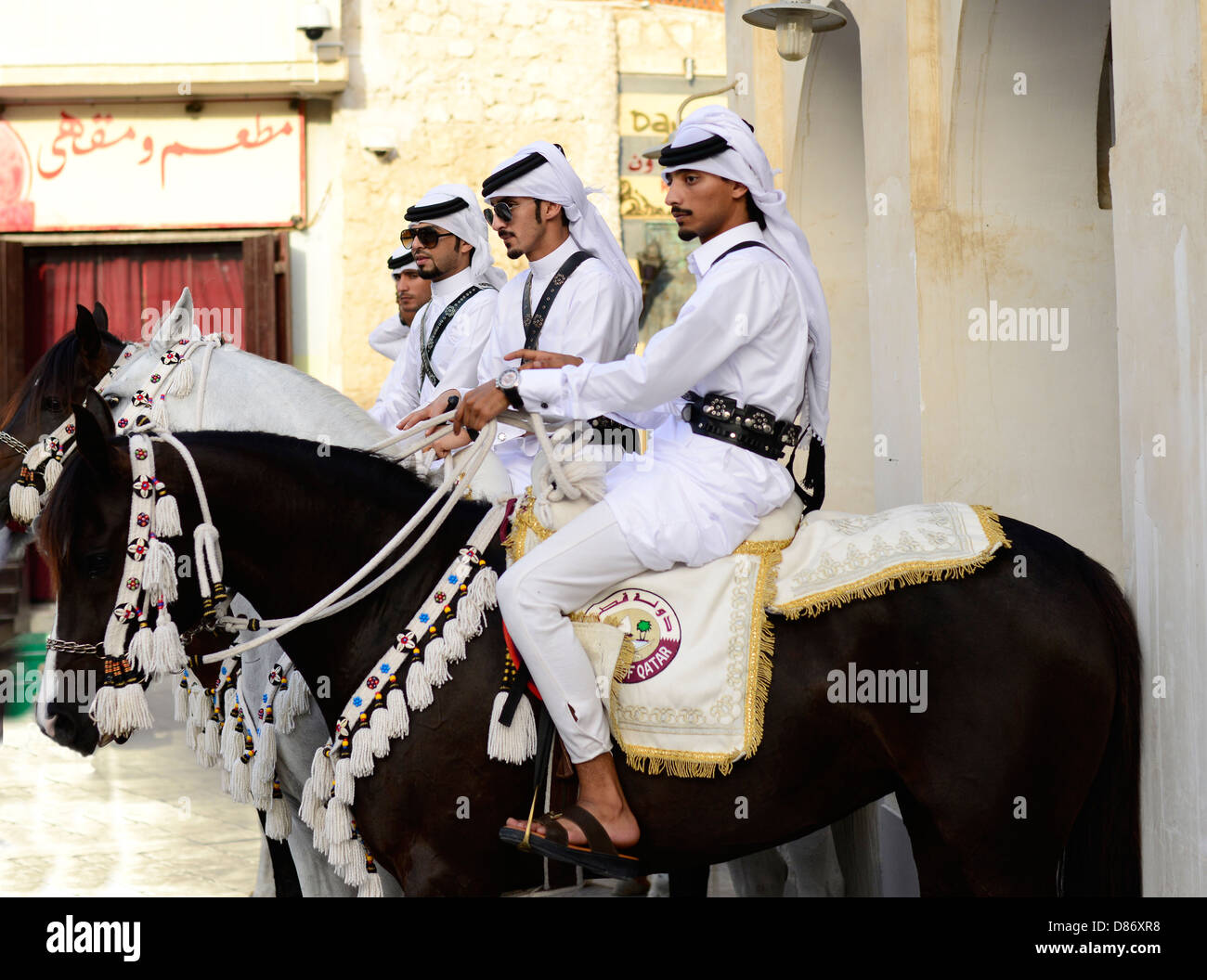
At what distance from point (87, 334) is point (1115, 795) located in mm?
3451

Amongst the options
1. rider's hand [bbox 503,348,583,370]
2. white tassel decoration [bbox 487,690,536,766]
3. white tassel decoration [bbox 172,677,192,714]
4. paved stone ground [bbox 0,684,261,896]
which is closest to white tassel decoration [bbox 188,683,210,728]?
white tassel decoration [bbox 172,677,192,714]

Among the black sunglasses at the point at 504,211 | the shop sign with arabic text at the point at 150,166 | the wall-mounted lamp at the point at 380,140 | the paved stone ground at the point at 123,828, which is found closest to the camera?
the black sunglasses at the point at 504,211

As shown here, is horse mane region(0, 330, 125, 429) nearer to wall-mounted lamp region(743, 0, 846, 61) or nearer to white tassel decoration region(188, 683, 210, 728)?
white tassel decoration region(188, 683, 210, 728)

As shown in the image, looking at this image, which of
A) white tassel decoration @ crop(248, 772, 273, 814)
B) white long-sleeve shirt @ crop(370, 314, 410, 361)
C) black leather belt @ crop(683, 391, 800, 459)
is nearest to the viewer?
black leather belt @ crop(683, 391, 800, 459)

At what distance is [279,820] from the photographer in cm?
404

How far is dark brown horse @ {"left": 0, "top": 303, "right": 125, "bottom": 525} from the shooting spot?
14.9 ft

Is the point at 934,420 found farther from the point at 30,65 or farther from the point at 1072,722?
the point at 30,65

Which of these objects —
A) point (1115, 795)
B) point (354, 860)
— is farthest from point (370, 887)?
point (1115, 795)

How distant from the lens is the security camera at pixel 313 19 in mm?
12758

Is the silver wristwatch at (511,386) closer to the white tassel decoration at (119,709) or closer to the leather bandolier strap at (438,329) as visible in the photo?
the white tassel decoration at (119,709)

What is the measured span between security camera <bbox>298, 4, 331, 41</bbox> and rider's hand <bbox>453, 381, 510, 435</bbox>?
1037 centimetres

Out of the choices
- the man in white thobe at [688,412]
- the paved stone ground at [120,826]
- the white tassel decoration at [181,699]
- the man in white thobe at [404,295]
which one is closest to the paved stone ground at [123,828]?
the paved stone ground at [120,826]

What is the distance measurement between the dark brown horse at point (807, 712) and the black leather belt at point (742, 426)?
49 cm
